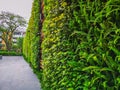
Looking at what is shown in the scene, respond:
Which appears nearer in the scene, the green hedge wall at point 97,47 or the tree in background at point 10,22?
the green hedge wall at point 97,47

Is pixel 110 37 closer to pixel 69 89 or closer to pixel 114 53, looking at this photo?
pixel 114 53

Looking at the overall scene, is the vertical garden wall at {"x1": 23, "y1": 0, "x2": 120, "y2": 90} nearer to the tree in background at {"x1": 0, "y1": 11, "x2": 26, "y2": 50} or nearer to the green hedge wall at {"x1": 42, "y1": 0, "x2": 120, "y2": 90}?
the green hedge wall at {"x1": 42, "y1": 0, "x2": 120, "y2": 90}

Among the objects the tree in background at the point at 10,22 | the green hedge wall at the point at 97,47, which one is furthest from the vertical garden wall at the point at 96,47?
the tree in background at the point at 10,22

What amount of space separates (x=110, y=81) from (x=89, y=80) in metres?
0.36

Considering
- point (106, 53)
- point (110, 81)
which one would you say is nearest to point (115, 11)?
point (106, 53)

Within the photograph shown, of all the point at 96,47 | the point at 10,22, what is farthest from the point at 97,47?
the point at 10,22

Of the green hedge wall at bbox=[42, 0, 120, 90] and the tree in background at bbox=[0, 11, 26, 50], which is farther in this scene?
the tree in background at bbox=[0, 11, 26, 50]

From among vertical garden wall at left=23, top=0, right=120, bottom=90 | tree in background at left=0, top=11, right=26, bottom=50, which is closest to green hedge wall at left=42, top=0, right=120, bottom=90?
vertical garden wall at left=23, top=0, right=120, bottom=90

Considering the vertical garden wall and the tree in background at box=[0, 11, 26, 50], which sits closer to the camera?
the vertical garden wall

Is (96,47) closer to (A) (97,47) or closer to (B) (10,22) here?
(A) (97,47)

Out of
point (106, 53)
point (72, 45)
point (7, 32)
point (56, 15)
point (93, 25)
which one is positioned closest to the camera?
point (106, 53)

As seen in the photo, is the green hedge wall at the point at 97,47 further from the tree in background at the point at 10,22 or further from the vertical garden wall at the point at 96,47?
the tree in background at the point at 10,22

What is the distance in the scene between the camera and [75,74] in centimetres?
315

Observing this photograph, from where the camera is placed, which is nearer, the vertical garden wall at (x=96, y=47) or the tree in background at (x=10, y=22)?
the vertical garden wall at (x=96, y=47)
